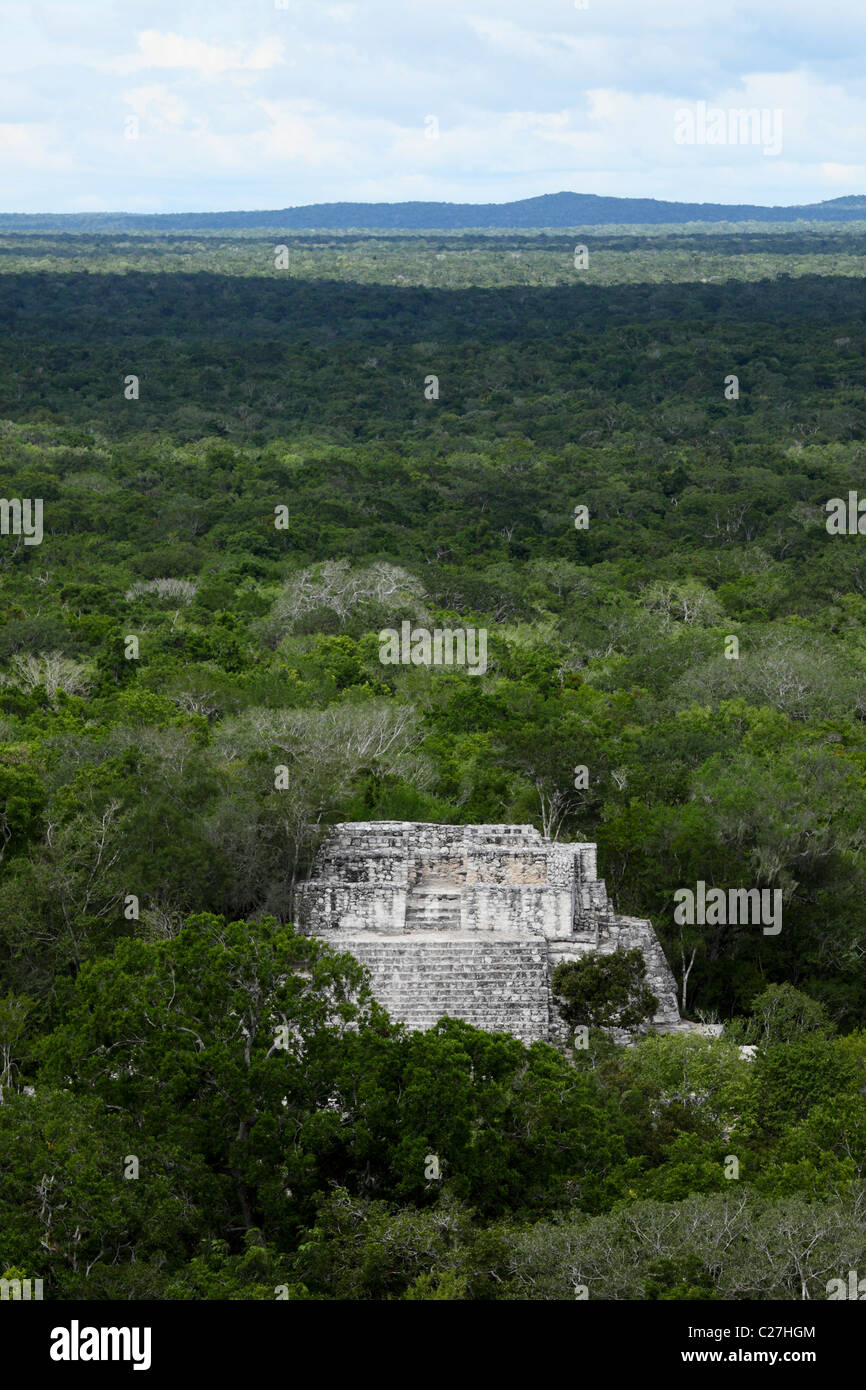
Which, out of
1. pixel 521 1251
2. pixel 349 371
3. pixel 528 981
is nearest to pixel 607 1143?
pixel 521 1251

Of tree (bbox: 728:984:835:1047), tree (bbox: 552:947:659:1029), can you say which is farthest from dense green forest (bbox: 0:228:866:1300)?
tree (bbox: 552:947:659:1029)

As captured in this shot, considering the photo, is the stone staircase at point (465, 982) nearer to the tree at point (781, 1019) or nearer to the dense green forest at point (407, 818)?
the dense green forest at point (407, 818)

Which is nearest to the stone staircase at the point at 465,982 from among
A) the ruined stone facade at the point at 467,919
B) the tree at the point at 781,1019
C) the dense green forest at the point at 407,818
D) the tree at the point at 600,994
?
the ruined stone facade at the point at 467,919

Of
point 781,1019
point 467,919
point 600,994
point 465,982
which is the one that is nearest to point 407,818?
point 467,919

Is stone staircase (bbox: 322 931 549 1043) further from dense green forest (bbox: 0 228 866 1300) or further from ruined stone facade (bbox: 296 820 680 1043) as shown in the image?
dense green forest (bbox: 0 228 866 1300)

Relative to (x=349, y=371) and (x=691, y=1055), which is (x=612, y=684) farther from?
(x=349, y=371)

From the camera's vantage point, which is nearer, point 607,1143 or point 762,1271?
point 762,1271
